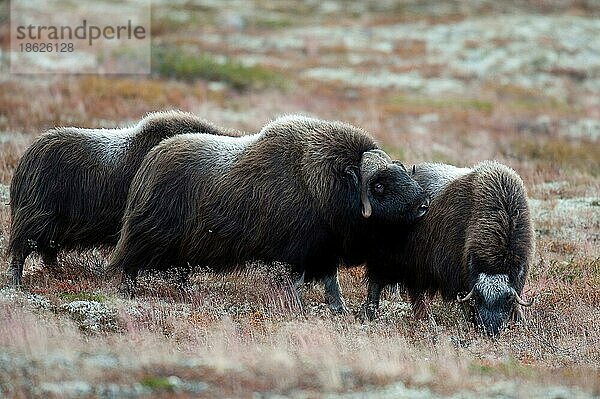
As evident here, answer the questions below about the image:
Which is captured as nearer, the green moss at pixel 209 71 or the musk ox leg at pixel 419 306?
the musk ox leg at pixel 419 306

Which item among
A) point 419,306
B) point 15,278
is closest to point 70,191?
point 15,278

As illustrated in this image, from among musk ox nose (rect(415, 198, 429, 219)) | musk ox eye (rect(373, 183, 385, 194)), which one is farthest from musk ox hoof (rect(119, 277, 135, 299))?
musk ox nose (rect(415, 198, 429, 219))

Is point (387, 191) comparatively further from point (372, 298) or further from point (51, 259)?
point (51, 259)

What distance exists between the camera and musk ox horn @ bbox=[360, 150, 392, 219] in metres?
8.14

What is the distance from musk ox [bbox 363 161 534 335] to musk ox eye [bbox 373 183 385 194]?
0.51m

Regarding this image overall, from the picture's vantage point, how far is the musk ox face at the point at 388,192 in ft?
26.9

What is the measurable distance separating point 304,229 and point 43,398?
3429 mm

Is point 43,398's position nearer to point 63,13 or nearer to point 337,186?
point 337,186

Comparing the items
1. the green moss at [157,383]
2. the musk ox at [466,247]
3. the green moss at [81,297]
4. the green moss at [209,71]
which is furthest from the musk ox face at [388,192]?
the green moss at [209,71]

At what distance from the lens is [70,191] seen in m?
9.20

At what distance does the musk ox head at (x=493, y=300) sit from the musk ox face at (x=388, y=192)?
97cm

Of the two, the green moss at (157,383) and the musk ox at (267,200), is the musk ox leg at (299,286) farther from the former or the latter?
the green moss at (157,383)

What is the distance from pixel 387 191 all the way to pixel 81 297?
2941 mm

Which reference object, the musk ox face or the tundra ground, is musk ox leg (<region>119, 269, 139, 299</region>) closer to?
the tundra ground
